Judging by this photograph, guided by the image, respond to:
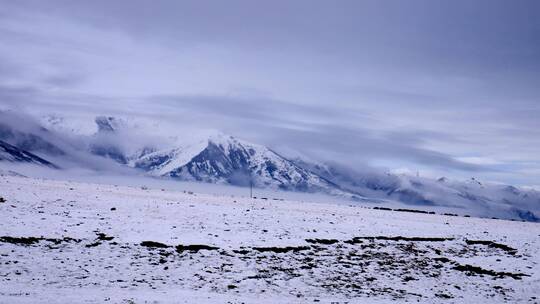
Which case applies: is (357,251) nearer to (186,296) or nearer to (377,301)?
(377,301)

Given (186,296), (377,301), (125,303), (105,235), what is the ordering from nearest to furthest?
1. (125,303)
2. (186,296)
3. (377,301)
4. (105,235)

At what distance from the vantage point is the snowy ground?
2433 cm

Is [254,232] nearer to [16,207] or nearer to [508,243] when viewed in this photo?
[16,207]

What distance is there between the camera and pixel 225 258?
3052 cm

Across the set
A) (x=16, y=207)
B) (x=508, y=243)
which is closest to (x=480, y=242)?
(x=508, y=243)

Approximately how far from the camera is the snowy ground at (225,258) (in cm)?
2433

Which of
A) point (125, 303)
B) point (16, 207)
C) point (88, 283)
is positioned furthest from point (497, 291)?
point (16, 207)

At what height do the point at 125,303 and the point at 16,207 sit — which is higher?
the point at 16,207

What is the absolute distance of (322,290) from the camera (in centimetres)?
2633

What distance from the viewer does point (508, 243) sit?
4562 cm

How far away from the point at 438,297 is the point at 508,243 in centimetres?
2317

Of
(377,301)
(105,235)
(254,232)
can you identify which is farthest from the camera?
(254,232)

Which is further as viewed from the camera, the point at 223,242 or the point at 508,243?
the point at 508,243

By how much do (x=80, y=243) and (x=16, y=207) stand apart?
1049cm
